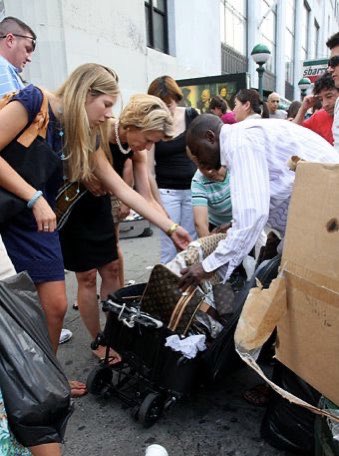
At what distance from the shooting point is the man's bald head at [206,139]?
6.41 ft

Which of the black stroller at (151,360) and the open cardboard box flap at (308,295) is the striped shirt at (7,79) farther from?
the open cardboard box flap at (308,295)

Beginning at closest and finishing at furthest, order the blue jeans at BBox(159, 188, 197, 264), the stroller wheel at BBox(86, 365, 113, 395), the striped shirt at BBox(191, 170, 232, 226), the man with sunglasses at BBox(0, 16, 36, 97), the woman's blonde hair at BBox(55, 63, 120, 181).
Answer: the woman's blonde hair at BBox(55, 63, 120, 181), the stroller wheel at BBox(86, 365, 113, 395), the striped shirt at BBox(191, 170, 232, 226), the man with sunglasses at BBox(0, 16, 36, 97), the blue jeans at BBox(159, 188, 197, 264)

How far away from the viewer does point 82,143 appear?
6.44 feet

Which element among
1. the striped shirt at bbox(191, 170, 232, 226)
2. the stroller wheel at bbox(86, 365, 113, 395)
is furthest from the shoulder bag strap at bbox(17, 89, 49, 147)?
the striped shirt at bbox(191, 170, 232, 226)

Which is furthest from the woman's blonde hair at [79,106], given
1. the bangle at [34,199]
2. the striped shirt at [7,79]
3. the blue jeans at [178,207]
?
the blue jeans at [178,207]

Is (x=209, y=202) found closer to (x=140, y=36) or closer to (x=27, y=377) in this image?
(x=27, y=377)

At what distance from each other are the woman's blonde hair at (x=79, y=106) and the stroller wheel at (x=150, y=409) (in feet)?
3.72

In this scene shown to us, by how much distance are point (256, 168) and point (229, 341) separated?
0.78m

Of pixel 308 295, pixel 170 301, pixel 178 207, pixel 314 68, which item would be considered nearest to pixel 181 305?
pixel 170 301

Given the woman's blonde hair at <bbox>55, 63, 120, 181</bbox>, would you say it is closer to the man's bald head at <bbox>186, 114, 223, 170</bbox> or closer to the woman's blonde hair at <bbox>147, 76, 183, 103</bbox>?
the man's bald head at <bbox>186, 114, 223, 170</bbox>

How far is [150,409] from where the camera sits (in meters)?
2.06

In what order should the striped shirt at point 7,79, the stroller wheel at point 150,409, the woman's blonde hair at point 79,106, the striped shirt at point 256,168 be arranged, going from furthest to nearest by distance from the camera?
1. the striped shirt at point 7,79
2. the stroller wheel at point 150,409
3. the woman's blonde hair at point 79,106
4. the striped shirt at point 256,168

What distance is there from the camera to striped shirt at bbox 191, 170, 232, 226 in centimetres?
300

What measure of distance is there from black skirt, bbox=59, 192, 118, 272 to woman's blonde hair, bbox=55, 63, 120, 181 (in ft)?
1.45
